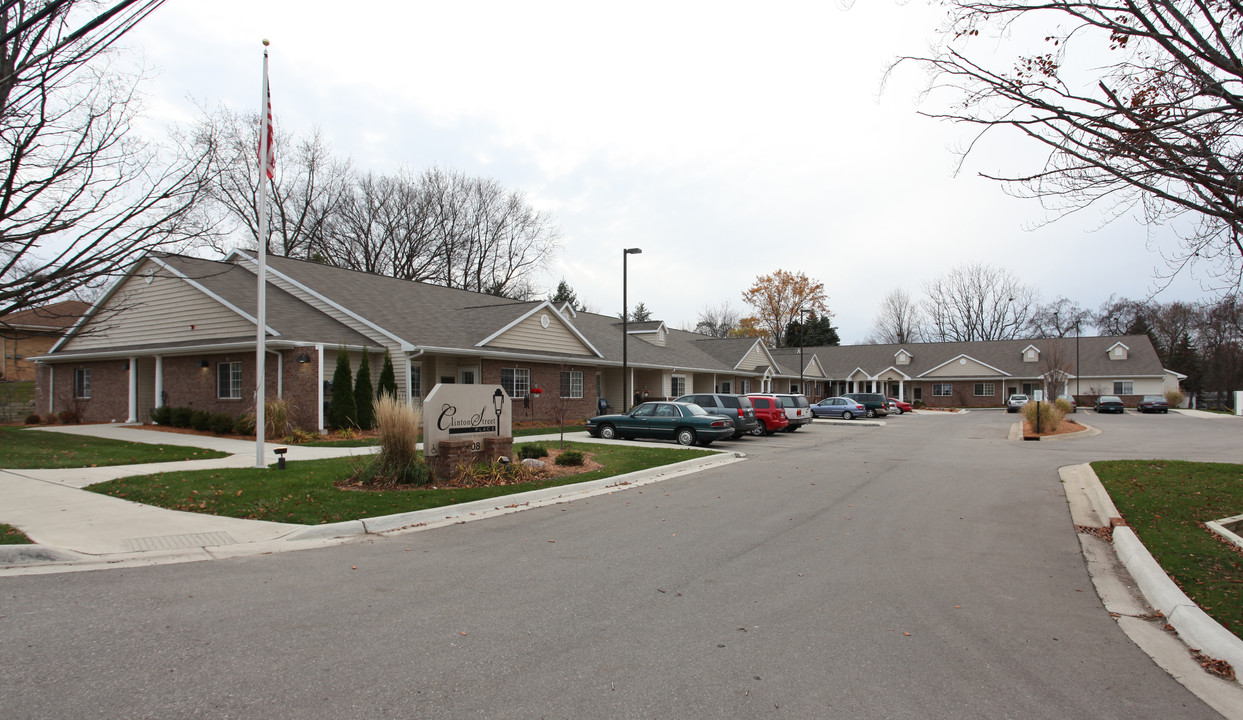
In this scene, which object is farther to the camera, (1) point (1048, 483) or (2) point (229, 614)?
(1) point (1048, 483)

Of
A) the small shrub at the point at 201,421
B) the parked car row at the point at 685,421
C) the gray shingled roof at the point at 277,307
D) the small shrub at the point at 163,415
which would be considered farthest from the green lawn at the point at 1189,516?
the small shrub at the point at 163,415

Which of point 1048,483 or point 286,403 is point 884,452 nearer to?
point 1048,483

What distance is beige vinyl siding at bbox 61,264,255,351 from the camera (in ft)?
69.3

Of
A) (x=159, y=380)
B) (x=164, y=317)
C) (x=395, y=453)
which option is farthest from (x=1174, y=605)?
(x=164, y=317)

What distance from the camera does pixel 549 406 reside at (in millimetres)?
27672

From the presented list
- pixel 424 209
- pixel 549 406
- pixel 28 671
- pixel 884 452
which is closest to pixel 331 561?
pixel 28 671

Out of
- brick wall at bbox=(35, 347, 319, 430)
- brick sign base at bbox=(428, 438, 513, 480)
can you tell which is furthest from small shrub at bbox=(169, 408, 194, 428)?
brick sign base at bbox=(428, 438, 513, 480)

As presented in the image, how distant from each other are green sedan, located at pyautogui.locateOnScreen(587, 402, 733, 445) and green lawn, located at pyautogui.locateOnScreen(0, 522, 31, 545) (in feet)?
51.5

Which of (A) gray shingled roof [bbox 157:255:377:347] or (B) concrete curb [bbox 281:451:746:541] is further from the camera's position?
(A) gray shingled roof [bbox 157:255:377:347]

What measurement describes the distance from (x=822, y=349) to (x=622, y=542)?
71.4 m

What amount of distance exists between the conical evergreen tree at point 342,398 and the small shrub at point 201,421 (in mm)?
3470

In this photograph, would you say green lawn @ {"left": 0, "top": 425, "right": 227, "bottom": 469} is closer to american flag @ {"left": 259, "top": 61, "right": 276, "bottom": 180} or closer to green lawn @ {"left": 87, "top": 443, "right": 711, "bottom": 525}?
green lawn @ {"left": 87, "top": 443, "right": 711, "bottom": 525}

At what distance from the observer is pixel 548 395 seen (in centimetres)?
2762

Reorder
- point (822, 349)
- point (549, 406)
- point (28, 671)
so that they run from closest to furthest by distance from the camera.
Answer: point (28, 671)
point (549, 406)
point (822, 349)
